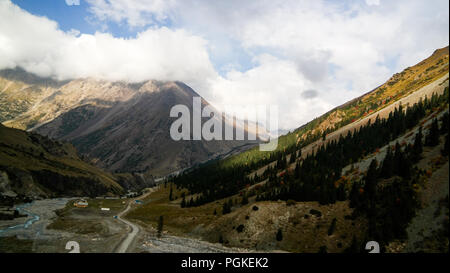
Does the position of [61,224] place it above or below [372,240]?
below

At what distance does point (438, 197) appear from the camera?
4812 cm

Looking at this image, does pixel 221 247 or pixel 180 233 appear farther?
pixel 180 233

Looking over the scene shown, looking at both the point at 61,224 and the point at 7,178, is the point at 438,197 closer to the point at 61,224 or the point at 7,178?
the point at 61,224

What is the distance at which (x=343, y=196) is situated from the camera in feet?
235

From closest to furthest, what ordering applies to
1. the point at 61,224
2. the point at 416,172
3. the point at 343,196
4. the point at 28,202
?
1. the point at 416,172
2. the point at 343,196
3. the point at 61,224
4. the point at 28,202

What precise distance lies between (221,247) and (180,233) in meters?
23.1

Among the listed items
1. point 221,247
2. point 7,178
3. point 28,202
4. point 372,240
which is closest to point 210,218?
point 221,247

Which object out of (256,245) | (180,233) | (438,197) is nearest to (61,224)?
(180,233)

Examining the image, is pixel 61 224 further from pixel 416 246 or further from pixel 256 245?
pixel 416 246
